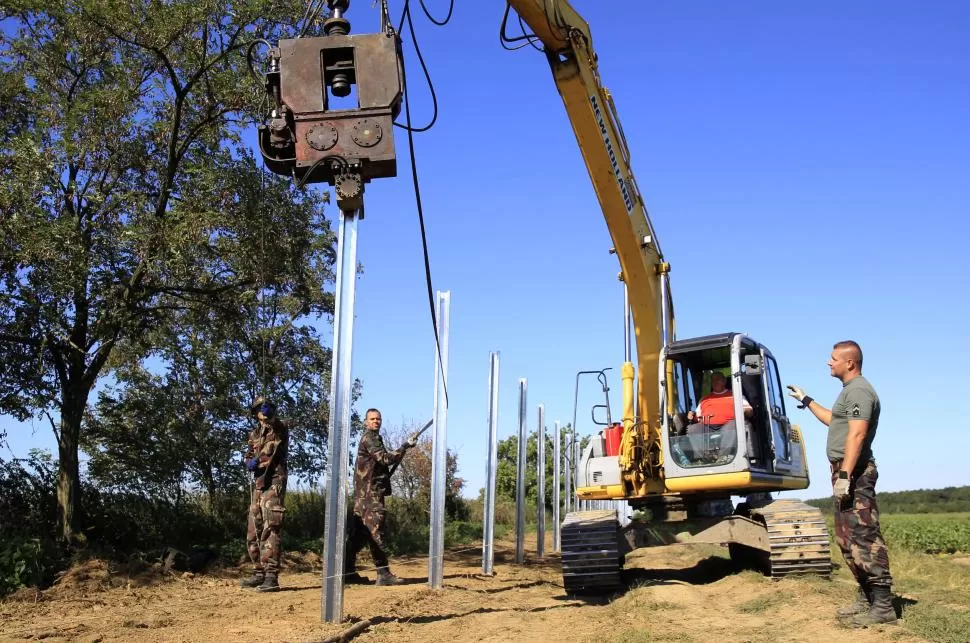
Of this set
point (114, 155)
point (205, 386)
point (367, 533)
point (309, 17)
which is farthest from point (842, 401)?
point (205, 386)

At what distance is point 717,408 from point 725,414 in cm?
12

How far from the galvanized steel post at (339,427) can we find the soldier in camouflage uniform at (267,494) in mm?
3104

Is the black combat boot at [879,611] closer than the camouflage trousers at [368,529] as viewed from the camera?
Yes

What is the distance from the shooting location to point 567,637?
6527mm

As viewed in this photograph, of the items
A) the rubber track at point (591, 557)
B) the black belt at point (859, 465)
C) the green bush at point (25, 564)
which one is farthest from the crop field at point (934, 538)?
the green bush at point (25, 564)

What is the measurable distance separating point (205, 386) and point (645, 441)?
7793 millimetres

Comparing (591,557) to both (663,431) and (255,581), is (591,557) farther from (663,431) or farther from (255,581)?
(255,581)

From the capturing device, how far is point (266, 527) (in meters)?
9.38

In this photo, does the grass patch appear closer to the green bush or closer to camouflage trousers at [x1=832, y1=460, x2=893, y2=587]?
camouflage trousers at [x1=832, y1=460, x2=893, y2=587]

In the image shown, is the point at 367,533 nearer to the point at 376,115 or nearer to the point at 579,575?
the point at 579,575

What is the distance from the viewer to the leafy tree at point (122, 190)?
10.8m

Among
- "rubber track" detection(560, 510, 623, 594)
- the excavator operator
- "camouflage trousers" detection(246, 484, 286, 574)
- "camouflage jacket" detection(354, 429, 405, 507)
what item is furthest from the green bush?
the excavator operator

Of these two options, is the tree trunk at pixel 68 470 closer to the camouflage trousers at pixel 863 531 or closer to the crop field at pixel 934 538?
the camouflage trousers at pixel 863 531

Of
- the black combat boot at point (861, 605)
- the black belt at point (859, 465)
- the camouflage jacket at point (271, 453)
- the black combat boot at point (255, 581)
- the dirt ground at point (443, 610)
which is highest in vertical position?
the camouflage jacket at point (271, 453)
